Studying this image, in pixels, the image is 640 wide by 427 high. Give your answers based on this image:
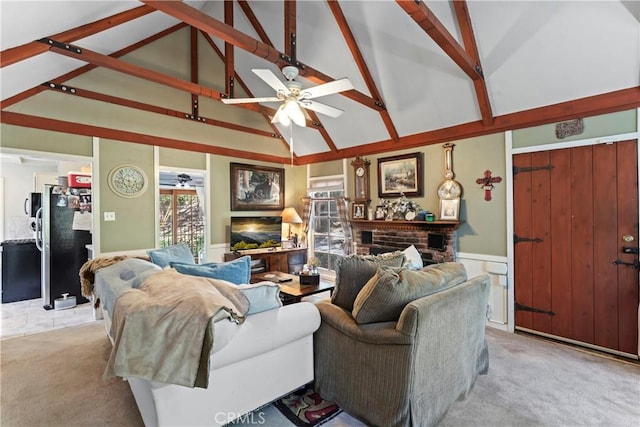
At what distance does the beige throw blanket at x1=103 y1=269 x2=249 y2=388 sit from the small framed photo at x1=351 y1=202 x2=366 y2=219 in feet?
12.4

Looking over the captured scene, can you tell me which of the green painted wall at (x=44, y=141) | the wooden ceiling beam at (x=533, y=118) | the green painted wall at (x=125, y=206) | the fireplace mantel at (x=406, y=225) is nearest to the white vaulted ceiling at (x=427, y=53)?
the wooden ceiling beam at (x=533, y=118)

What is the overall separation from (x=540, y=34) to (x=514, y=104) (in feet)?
2.47

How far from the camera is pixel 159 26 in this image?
166 inches

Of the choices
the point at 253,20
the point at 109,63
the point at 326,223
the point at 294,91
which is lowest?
the point at 326,223

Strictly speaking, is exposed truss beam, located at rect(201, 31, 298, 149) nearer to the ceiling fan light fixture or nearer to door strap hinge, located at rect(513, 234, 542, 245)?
the ceiling fan light fixture

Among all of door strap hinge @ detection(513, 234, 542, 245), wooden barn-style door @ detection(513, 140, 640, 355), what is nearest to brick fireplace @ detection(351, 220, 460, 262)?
door strap hinge @ detection(513, 234, 542, 245)

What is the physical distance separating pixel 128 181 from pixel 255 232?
2163mm

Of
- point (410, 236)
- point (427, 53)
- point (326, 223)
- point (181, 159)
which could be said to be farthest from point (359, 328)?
point (181, 159)

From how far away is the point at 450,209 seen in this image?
4020 millimetres

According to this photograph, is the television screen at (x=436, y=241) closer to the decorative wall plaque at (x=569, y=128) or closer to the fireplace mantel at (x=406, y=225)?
the fireplace mantel at (x=406, y=225)

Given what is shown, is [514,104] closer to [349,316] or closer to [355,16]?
[355,16]

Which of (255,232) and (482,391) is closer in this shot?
(482,391)

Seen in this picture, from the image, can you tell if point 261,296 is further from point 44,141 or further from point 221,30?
point 44,141

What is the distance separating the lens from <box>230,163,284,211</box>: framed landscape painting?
5.48m
